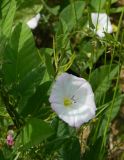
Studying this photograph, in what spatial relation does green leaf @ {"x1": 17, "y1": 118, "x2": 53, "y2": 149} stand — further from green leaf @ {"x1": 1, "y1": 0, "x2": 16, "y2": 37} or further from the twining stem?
green leaf @ {"x1": 1, "y1": 0, "x2": 16, "y2": 37}

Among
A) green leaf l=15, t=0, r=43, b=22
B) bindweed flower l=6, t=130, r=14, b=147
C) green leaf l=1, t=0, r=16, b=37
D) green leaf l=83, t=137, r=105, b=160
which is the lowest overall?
green leaf l=83, t=137, r=105, b=160

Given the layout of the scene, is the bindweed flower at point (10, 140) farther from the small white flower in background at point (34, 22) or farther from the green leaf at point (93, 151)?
the small white flower in background at point (34, 22)

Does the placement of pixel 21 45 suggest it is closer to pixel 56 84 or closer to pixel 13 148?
pixel 56 84

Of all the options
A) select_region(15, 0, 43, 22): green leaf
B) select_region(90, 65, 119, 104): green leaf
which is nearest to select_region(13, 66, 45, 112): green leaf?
select_region(90, 65, 119, 104): green leaf

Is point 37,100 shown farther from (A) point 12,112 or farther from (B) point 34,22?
(B) point 34,22

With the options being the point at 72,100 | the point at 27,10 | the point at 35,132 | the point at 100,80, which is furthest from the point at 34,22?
the point at 35,132

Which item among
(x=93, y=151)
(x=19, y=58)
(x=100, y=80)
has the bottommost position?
(x=93, y=151)

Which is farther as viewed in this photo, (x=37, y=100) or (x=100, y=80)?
(x=100, y=80)
